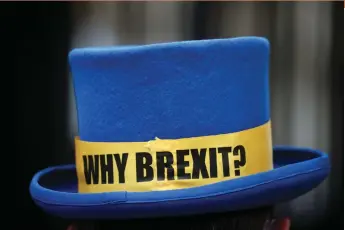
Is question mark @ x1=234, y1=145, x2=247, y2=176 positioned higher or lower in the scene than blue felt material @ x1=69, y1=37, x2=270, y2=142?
lower

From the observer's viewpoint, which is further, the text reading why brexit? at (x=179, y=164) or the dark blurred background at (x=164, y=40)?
the dark blurred background at (x=164, y=40)

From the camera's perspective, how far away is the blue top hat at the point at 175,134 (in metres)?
0.72

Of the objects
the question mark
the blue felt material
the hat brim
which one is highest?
the blue felt material

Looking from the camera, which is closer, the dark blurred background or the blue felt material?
the blue felt material

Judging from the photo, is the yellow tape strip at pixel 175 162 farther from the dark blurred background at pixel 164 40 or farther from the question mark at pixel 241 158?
the dark blurred background at pixel 164 40

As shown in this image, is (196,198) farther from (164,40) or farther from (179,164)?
(164,40)

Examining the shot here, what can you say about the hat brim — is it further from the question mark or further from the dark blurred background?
the dark blurred background

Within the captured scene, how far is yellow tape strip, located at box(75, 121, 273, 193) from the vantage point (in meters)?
0.75

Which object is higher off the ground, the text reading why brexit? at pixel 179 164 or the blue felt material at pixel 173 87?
the blue felt material at pixel 173 87

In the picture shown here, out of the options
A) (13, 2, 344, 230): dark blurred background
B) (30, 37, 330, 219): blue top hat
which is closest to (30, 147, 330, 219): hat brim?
(30, 37, 330, 219): blue top hat

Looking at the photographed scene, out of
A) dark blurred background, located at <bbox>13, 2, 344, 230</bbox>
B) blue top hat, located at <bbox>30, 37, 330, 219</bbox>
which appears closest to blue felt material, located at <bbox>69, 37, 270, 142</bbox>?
blue top hat, located at <bbox>30, 37, 330, 219</bbox>

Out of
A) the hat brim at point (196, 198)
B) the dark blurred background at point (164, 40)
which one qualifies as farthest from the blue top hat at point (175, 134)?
the dark blurred background at point (164, 40)

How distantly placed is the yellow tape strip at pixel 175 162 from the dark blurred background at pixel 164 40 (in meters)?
0.52

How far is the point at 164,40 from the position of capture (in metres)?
1.27
